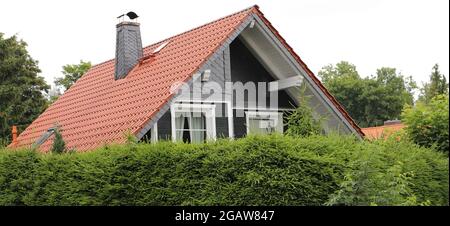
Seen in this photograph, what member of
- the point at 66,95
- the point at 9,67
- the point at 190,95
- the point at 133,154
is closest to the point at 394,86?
the point at 9,67

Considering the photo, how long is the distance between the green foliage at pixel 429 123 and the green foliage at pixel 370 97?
49754mm

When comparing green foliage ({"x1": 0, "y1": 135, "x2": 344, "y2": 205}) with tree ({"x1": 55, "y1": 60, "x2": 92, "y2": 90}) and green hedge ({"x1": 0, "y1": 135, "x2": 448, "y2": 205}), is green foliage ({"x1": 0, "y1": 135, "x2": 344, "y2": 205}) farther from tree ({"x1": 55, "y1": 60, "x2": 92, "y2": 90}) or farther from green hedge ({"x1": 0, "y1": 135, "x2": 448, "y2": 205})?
tree ({"x1": 55, "y1": 60, "x2": 92, "y2": 90})

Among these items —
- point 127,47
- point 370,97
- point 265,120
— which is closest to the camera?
point 265,120

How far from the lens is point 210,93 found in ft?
59.3

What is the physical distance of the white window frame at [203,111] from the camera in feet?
57.5

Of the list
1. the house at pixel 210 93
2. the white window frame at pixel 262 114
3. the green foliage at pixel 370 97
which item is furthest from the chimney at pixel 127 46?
the green foliage at pixel 370 97

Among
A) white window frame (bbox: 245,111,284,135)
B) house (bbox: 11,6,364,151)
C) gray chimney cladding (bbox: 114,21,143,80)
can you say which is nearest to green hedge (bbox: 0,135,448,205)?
house (bbox: 11,6,364,151)

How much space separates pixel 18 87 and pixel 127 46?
1573 centimetres

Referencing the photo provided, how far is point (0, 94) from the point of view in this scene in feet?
116

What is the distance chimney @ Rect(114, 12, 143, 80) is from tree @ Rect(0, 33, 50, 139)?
14013 mm

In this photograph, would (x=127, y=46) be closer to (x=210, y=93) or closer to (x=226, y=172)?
(x=210, y=93)

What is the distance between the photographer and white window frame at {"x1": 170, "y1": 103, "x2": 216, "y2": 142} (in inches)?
690

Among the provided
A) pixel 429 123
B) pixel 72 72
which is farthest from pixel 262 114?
pixel 72 72

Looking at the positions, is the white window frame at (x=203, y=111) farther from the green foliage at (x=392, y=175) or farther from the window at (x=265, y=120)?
the green foliage at (x=392, y=175)
